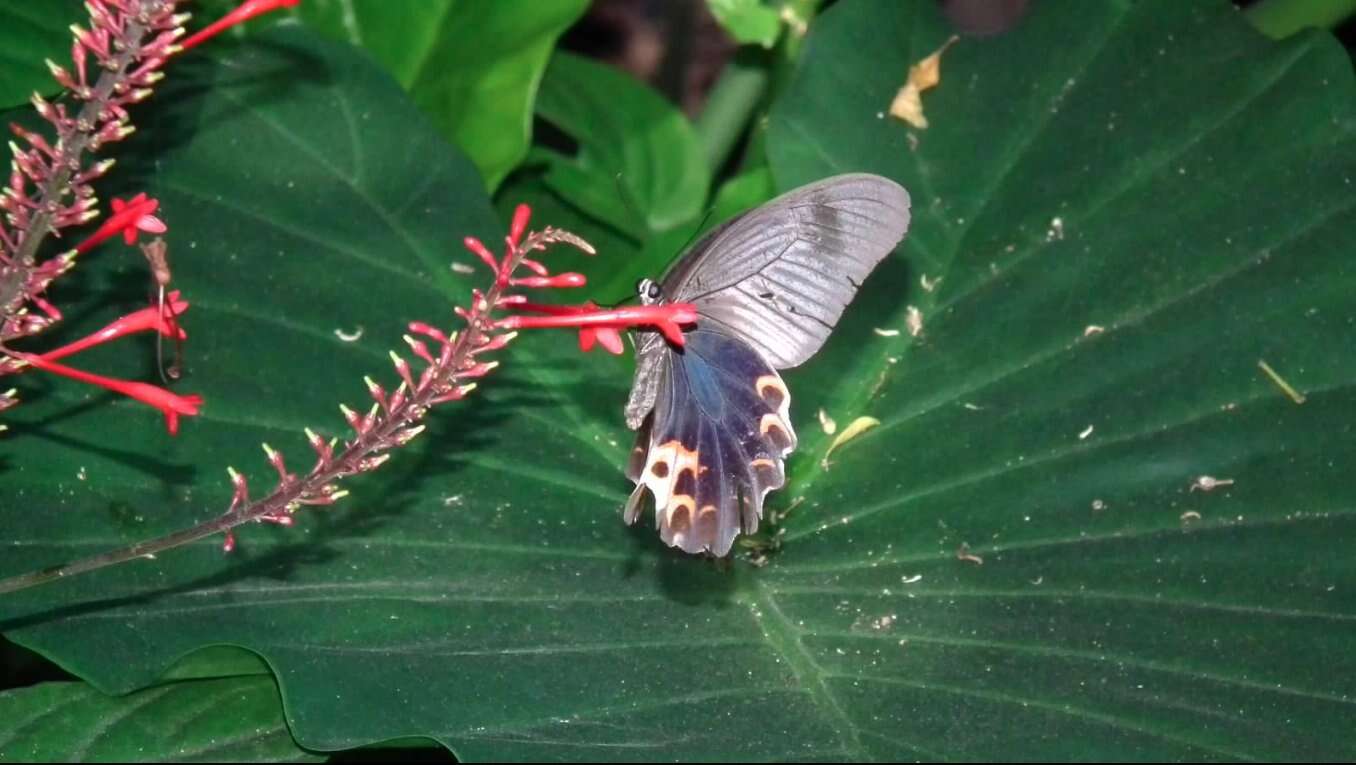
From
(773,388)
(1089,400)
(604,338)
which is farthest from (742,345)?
(1089,400)

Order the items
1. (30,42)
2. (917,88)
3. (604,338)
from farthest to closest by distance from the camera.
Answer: (917,88) < (30,42) < (604,338)

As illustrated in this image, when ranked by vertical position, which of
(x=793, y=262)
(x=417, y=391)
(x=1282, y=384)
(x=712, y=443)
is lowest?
(x=1282, y=384)

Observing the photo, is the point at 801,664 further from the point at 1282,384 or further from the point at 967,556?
the point at 1282,384

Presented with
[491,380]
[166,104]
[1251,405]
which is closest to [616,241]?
[491,380]

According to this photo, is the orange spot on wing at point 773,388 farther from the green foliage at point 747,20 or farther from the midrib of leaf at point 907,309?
the green foliage at point 747,20

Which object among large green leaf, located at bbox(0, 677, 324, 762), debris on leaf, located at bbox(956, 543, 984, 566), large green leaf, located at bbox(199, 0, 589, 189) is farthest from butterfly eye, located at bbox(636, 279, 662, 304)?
large green leaf, located at bbox(199, 0, 589, 189)

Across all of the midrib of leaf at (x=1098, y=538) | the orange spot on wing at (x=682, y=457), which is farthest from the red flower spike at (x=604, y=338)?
the midrib of leaf at (x=1098, y=538)
